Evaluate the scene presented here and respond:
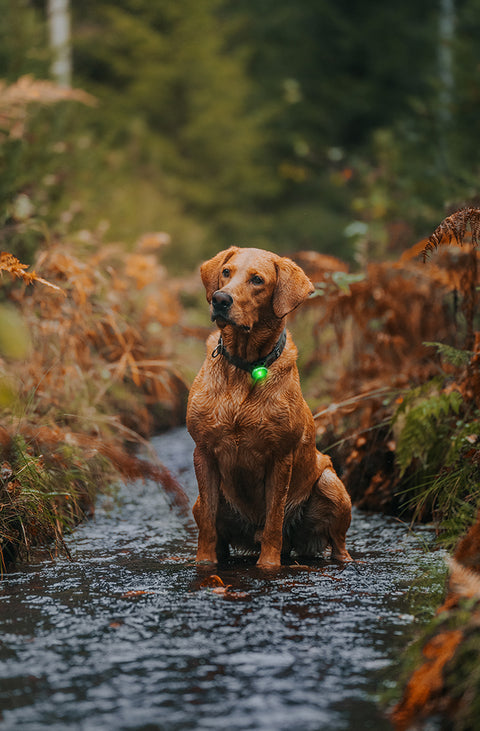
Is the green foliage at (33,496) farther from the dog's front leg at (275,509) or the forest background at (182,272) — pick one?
the dog's front leg at (275,509)

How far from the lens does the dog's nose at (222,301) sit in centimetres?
425

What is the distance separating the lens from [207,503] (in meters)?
4.58

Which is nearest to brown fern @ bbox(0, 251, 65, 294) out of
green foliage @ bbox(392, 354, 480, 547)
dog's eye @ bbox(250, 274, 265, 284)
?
dog's eye @ bbox(250, 274, 265, 284)

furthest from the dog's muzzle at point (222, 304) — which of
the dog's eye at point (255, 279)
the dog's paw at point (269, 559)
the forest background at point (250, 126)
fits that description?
the forest background at point (250, 126)

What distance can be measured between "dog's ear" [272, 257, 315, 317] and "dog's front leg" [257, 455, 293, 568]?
80 centimetres

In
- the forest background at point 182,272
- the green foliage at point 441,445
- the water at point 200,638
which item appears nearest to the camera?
the water at point 200,638

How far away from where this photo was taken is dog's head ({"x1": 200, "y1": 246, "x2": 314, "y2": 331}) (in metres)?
4.32

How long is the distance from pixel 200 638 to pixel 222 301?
1.68m

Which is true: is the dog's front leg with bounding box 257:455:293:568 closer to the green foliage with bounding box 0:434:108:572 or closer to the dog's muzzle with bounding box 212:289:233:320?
the dog's muzzle with bounding box 212:289:233:320

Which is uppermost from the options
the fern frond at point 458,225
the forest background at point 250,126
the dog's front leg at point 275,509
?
the forest background at point 250,126

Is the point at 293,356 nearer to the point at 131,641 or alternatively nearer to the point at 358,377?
the point at 131,641

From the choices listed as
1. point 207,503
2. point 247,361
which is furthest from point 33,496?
point 247,361

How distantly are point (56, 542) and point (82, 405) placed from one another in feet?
6.28

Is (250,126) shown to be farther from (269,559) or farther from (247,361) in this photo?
(269,559)
